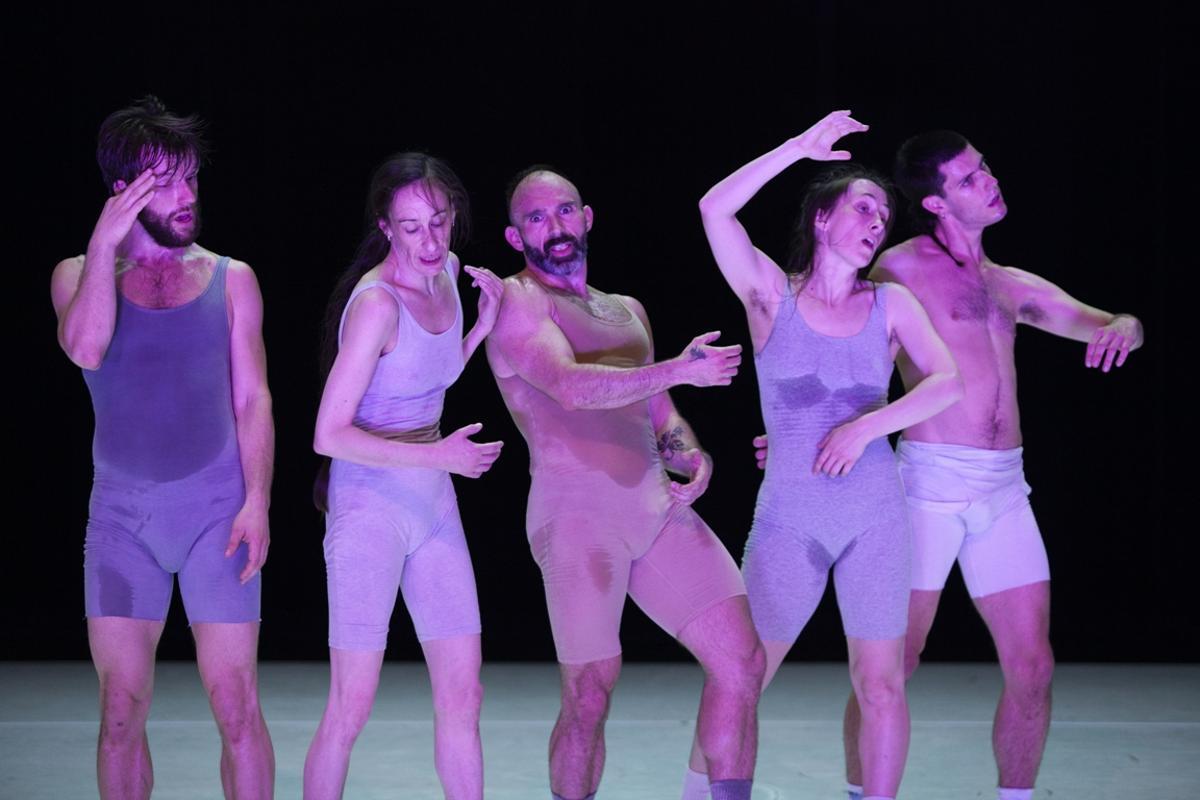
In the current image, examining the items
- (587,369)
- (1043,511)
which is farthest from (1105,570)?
(587,369)

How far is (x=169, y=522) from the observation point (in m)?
3.48

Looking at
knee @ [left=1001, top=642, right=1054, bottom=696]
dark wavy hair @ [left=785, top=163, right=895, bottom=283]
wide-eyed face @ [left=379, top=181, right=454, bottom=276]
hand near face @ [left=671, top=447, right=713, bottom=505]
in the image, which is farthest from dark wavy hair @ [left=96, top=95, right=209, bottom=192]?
knee @ [left=1001, top=642, right=1054, bottom=696]

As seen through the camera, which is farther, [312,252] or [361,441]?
[312,252]

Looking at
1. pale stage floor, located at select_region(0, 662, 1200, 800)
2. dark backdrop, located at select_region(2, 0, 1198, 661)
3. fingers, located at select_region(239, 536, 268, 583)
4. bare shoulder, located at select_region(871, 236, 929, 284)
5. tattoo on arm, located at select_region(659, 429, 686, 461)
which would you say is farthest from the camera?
dark backdrop, located at select_region(2, 0, 1198, 661)

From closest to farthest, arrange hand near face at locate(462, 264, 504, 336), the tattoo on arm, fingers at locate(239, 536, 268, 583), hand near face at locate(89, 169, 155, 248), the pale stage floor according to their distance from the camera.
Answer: hand near face at locate(89, 169, 155, 248), fingers at locate(239, 536, 268, 583), hand near face at locate(462, 264, 504, 336), the tattoo on arm, the pale stage floor

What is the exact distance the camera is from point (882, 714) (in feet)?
12.2

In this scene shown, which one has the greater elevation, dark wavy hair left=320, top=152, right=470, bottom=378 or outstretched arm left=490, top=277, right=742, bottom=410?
dark wavy hair left=320, top=152, right=470, bottom=378

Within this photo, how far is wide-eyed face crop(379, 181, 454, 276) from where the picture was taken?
3.61 m

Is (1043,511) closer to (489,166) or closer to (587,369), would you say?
(489,166)

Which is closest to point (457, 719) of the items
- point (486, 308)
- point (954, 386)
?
point (486, 308)

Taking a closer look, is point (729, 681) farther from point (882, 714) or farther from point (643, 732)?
point (643, 732)

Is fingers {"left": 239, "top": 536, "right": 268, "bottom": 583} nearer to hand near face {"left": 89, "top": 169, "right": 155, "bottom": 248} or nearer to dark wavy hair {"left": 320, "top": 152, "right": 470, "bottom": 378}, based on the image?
dark wavy hair {"left": 320, "top": 152, "right": 470, "bottom": 378}

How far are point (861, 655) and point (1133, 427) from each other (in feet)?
11.3

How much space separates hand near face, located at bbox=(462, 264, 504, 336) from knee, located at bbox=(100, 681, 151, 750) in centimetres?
110
